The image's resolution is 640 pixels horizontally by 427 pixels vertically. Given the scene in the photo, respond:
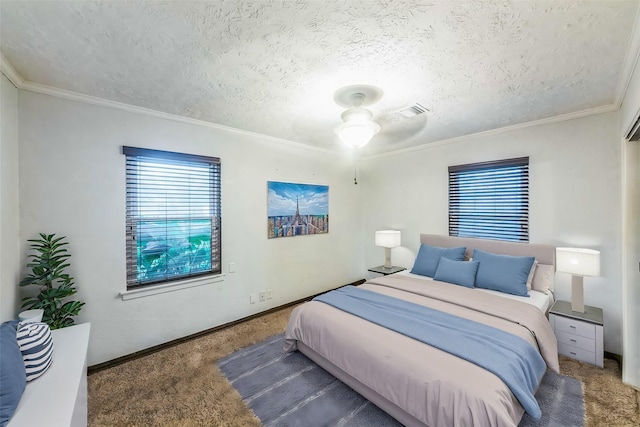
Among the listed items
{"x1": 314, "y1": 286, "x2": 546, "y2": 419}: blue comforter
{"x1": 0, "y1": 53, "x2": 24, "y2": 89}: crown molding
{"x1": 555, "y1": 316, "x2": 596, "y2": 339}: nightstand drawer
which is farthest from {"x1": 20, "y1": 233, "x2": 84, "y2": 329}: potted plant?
{"x1": 555, "y1": 316, "x2": 596, "y2": 339}: nightstand drawer

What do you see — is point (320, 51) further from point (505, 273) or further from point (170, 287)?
point (505, 273)

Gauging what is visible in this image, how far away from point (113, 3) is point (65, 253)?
6.82ft

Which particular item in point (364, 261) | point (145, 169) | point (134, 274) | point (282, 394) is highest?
point (145, 169)

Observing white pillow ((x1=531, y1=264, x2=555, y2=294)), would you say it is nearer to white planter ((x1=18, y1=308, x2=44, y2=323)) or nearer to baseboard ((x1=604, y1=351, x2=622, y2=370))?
baseboard ((x1=604, y1=351, x2=622, y2=370))

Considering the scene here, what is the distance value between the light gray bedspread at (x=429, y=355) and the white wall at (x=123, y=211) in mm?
1191

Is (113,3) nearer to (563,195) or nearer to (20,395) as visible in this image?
(20,395)

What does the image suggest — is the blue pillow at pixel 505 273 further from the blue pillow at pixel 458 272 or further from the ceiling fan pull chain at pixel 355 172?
the ceiling fan pull chain at pixel 355 172

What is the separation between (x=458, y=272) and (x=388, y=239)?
1.20 m

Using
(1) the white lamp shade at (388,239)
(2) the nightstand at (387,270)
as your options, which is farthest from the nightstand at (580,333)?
(1) the white lamp shade at (388,239)

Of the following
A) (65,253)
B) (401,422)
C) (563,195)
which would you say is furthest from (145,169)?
(563,195)

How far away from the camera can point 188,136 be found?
2.89m

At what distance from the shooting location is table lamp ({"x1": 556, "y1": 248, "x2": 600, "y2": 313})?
7.87 ft

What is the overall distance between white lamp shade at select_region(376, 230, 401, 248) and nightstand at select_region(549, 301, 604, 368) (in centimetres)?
196

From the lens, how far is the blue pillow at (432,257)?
3.33m
